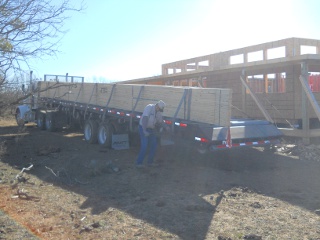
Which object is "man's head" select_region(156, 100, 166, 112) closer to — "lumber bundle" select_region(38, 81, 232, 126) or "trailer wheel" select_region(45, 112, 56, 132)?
"lumber bundle" select_region(38, 81, 232, 126)

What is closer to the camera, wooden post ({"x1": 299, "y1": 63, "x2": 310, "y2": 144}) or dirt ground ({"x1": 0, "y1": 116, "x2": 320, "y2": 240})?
dirt ground ({"x1": 0, "y1": 116, "x2": 320, "y2": 240})

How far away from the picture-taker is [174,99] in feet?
32.6

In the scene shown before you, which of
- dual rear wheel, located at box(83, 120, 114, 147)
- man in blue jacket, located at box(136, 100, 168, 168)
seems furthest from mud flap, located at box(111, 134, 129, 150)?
man in blue jacket, located at box(136, 100, 168, 168)

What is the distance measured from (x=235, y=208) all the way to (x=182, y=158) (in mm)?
4437

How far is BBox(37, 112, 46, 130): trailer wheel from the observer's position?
723 inches

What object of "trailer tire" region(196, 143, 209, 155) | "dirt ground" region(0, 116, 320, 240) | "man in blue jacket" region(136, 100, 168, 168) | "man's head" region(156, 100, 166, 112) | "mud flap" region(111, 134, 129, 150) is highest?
"man's head" region(156, 100, 166, 112)

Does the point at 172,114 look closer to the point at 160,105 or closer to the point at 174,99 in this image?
the point at 174,99

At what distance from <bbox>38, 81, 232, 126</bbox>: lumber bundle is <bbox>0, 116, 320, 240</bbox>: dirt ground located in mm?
1306

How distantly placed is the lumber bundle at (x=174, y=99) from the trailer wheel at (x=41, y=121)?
19.1 ft

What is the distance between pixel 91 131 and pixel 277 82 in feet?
23.9

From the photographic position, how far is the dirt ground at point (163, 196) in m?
5.26

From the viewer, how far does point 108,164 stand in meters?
9.27

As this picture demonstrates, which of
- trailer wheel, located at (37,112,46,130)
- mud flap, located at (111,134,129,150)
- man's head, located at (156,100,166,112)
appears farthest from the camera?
trailer wheel, located at (37,112,46,130)

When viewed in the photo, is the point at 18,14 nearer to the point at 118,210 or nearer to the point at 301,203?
the point at 118,210
